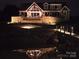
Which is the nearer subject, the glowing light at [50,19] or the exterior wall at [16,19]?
the exterior wall at [16,19]

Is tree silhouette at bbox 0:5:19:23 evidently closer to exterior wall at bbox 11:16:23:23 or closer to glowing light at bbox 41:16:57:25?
exterior wall at bbox 11:16:23:23

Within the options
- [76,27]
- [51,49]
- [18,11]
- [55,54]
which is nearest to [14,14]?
[18,11]

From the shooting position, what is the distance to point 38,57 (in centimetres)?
482

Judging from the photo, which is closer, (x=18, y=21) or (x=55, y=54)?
(x=55, y=54)

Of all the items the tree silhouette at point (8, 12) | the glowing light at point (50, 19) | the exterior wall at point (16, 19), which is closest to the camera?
the tree silhouette at point (8, 12)

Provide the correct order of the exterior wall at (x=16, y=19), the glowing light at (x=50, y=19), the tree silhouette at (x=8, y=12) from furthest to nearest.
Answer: the glowing light at (x=50, y=19), the exterior wall at (x=16, y=19), the tree silhouette at (x=8, y=12)

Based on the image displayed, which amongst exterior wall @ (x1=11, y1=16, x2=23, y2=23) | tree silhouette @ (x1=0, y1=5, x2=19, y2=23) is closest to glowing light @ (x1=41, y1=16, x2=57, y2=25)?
exterior wall @ (x1=11, y1=16, x2=23, y2=23)

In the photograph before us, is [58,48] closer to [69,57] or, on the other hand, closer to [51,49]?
[51,49]

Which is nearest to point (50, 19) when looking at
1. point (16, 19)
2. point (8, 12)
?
point (16, 19)

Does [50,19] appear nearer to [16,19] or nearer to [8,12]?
[16,19]

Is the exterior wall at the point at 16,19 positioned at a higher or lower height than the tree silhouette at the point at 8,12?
lower

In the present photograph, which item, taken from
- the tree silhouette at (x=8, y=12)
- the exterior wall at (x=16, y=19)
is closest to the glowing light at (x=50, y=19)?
the exterior wall at (x=16, y=19)

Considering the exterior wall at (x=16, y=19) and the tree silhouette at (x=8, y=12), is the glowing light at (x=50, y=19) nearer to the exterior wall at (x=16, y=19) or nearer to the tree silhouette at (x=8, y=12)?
the exterior wall at (x=16, y=19)

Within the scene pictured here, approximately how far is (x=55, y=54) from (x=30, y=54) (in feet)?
1.39
